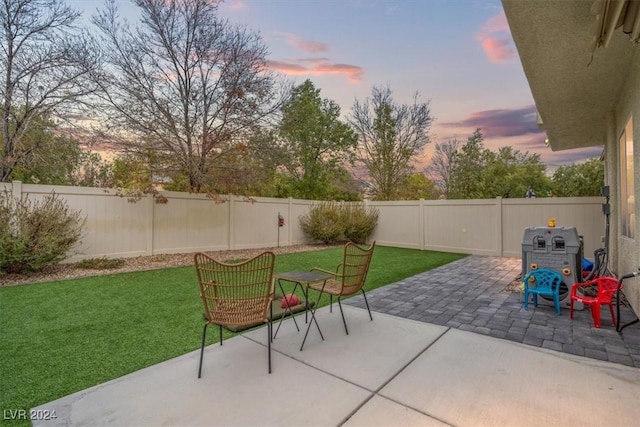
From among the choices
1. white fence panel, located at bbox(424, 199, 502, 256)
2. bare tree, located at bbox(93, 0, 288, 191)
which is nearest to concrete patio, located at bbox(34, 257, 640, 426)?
bare tree, located at bbox(93, 0, 288, 191)

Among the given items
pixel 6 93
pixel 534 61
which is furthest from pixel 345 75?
pixel 6 93

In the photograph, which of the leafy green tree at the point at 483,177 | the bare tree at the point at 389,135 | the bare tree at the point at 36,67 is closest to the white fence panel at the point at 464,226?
the bare tree at the point at 389,135

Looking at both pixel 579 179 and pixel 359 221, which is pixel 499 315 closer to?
pixel 359 221

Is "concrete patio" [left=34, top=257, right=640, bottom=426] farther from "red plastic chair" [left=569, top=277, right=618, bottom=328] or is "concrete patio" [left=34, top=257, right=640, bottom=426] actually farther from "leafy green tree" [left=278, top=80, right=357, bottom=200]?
"leafy green tree" [left=278, top=80, right=357, bottom=200]

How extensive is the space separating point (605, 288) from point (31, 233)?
8749 millimetres

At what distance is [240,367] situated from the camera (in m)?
2.51

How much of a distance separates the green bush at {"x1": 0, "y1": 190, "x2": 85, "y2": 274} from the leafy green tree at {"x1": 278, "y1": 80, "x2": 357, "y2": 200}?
11.2 m

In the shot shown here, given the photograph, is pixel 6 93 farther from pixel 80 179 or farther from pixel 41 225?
pixel 80 179

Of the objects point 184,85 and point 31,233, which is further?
point 184,85

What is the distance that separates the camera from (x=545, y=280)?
4160 millimetres

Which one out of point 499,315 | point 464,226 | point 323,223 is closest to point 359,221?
point 323,223

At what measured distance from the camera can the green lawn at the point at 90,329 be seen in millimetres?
2340

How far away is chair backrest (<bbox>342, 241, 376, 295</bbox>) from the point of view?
10.5ft

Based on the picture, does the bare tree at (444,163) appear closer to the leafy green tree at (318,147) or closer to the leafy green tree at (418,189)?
the leafy green tree at (418,189)
